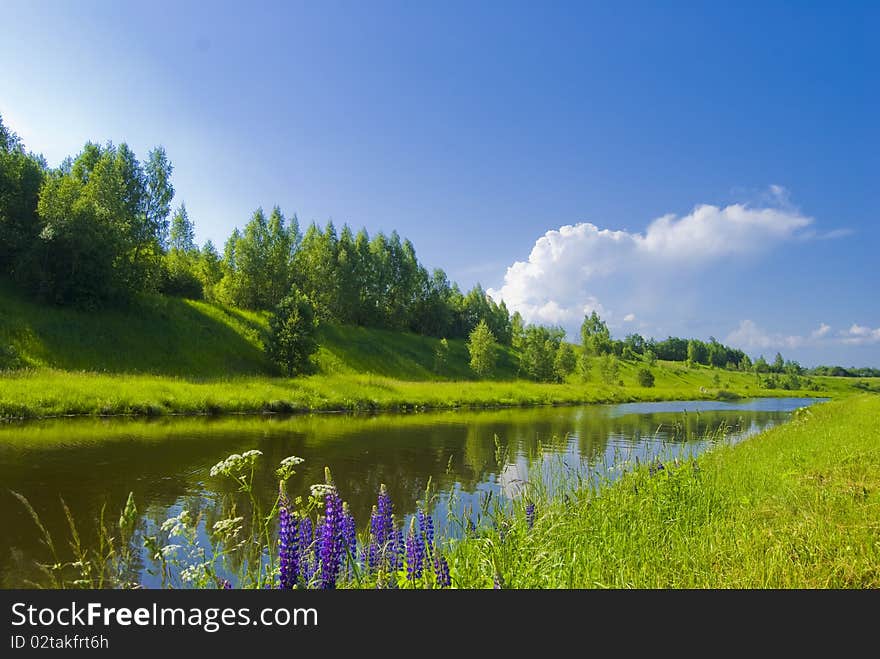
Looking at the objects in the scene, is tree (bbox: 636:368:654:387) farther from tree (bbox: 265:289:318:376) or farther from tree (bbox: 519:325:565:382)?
tree (bbox: 265:289:318:376)

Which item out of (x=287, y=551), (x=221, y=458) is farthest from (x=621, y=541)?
(x=221, y=458)

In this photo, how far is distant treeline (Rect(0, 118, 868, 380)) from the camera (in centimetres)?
4131

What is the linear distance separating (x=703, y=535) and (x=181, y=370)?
138ft

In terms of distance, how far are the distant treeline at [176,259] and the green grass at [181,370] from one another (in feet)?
11.8

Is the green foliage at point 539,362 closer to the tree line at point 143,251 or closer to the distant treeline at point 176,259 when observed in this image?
the distant treeline at point 176,259

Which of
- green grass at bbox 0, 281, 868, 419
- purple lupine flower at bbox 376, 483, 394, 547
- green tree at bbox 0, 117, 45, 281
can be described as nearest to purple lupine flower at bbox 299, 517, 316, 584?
purple lupine flower at bbox 376, 483, 394, 547

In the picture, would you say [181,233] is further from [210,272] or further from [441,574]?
[441,574]

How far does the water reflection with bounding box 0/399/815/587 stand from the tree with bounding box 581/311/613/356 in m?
94.0

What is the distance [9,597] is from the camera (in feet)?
12.0

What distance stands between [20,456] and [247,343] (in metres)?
36.5

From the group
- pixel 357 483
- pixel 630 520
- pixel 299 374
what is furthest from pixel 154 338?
pixel 630 520

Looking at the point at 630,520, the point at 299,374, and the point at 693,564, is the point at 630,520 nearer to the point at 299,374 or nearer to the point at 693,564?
the point at 693,564

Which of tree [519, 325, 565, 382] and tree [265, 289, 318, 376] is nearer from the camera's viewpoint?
tree [265, 289, 318, 376]

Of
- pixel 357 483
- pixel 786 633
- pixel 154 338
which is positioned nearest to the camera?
pixel 786 633
